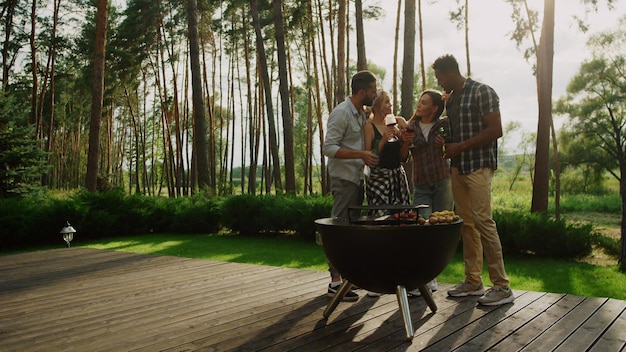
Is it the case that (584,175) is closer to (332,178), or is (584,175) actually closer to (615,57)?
(615,57)

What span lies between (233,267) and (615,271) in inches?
164

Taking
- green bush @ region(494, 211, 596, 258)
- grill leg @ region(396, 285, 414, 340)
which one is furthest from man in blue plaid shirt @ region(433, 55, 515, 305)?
green bush @ region(494, 211, 596, 258)

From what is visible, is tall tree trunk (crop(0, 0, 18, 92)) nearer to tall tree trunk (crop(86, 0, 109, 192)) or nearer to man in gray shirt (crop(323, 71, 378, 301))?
tall tree trunk (crop(86, 0, 109, 192))

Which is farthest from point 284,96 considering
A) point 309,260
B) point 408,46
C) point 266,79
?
point 309,260

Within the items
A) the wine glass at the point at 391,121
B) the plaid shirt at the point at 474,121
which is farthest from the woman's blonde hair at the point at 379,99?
the plaid shirt at the point at 474,121

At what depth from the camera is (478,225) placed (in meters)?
3.19

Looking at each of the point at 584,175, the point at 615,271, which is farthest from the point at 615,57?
the point at 615,271

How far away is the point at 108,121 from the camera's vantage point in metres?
30.2

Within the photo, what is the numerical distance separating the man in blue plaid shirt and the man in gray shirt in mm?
530

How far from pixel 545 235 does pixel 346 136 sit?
387 centimetres

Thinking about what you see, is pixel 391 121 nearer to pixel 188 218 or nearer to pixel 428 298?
pixel 428 298

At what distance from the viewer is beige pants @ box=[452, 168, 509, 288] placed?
3127 mm

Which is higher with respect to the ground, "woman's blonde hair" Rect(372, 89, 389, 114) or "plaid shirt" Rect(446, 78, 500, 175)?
"woman's blonde hair" Rect(372, 89, 389, 114)

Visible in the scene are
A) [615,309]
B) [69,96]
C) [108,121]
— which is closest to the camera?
[615,309]
